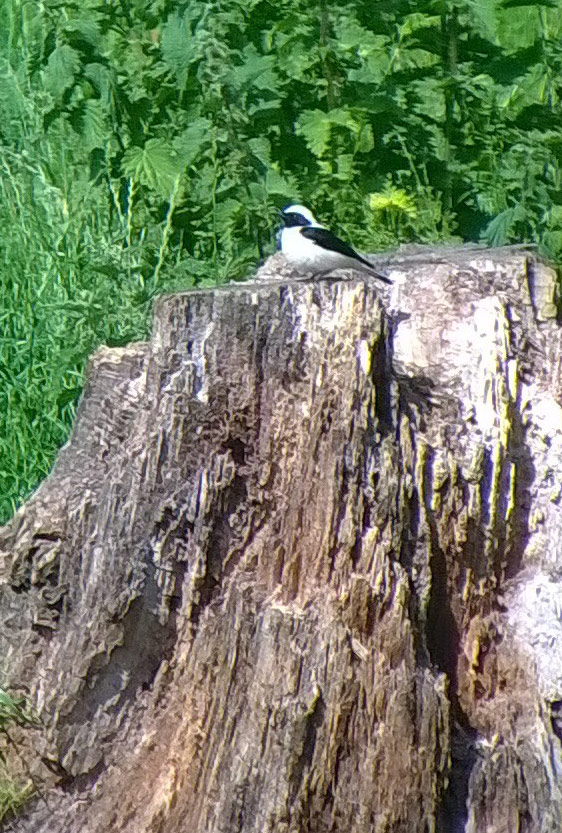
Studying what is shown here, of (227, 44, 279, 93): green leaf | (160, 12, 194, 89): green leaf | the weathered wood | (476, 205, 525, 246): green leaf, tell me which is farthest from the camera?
(160, 12, 194, 89): green leaf

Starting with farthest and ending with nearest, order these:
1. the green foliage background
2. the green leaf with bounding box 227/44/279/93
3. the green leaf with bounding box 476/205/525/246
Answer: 1. the green leaf with bounding box 227/44/279/93
2. the green foliage background
3. the green leaf with bounding box 476/205/525/246

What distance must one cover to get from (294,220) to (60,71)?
5.22 feet

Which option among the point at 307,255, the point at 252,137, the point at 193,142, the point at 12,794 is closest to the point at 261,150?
the point at 252,137

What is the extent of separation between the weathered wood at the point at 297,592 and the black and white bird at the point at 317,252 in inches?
19.1

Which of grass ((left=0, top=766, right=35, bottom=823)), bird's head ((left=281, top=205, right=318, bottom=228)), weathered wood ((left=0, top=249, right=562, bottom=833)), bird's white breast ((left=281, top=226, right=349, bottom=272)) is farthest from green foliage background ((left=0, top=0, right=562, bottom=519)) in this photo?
grass ((left=0, top=766, right=35, bottom=823))

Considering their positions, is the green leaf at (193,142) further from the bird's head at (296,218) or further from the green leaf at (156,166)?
the bird's head at (296,218)

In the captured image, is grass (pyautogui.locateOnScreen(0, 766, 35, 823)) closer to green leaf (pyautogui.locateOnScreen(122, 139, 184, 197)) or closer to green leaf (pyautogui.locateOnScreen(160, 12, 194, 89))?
green leaf (pyautogui.locateOnScreen(122, 139, 184, 197))

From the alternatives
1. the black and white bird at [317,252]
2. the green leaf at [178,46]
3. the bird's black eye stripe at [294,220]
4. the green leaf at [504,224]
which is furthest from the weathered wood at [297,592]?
the green leaf at [178,46]

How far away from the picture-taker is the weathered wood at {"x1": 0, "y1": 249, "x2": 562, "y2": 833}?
315cm

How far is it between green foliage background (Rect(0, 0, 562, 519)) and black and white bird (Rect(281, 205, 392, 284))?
0.98 m

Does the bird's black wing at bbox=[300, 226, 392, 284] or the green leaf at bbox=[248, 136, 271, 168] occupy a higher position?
the green leaf at bbox=[248, 136, 271, 168]

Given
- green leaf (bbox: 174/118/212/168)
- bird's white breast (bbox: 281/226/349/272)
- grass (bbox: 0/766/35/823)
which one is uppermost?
green leaf (bbox: 174/118/212/168)

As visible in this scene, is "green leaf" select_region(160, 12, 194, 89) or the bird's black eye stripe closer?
the bird's black eye stripe

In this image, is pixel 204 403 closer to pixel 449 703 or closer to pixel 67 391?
pixel 449 703
